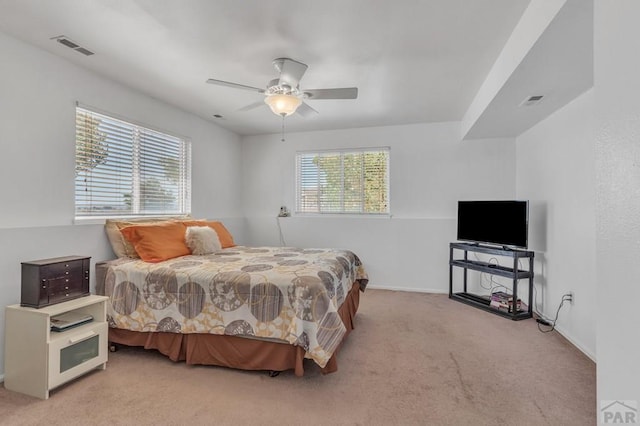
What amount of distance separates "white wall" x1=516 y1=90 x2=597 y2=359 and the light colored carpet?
0.32 m

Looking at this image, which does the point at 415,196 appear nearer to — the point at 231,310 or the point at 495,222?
the point at 495,222

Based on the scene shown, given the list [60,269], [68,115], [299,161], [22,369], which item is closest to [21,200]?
[60,269]

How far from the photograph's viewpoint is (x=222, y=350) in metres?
2.47

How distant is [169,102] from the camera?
3904 millimetres

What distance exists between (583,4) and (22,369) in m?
3.84

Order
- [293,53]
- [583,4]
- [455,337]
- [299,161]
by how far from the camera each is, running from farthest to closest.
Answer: [299,161]
[455,337]
[293,53]
[583,4]

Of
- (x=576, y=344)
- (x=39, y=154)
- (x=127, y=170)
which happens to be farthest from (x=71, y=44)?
(x=576, y=344)

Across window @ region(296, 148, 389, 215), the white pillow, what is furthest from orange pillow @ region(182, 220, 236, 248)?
Answer: window @ region(296, 148, 389, 215)

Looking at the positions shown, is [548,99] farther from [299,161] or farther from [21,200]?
[21,200]

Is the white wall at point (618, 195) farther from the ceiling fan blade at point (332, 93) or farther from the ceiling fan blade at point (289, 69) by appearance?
the ceiling fan blade at point (289, 69)

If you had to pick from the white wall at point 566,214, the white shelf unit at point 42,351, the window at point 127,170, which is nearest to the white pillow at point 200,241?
the window at point 127,170

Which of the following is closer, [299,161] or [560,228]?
[560,228]

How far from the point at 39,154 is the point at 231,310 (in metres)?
1.97

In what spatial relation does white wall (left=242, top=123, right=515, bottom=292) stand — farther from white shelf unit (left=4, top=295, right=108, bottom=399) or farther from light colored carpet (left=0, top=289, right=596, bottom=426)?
white shelf unit (left=4, top=295, right=108, bottom=399)
